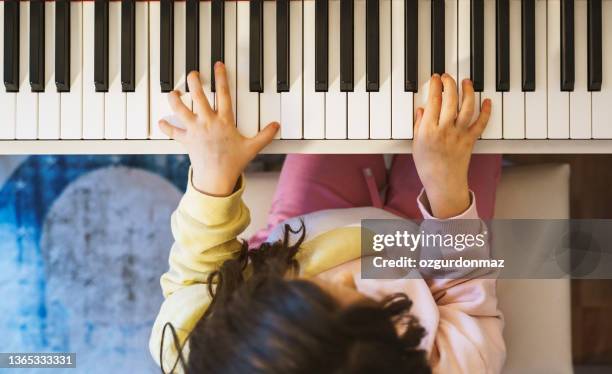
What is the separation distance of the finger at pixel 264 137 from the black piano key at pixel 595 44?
0.51 metres

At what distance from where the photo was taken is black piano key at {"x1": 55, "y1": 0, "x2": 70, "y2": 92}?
992 millimetres

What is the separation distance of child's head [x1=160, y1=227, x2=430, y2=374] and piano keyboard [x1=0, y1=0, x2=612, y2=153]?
0.28 metres

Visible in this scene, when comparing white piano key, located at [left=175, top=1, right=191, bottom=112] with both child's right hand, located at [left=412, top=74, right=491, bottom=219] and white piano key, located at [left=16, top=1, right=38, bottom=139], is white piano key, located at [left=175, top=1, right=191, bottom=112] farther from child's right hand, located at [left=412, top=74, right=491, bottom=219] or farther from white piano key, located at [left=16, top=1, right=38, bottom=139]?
child's right hand, located at [left=412, top=74, right=491, bottom=219]

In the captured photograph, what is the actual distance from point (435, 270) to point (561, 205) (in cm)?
31

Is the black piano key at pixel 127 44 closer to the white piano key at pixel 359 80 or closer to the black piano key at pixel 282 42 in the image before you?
the black piano key at pixel 282 42

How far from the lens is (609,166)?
1.56 m

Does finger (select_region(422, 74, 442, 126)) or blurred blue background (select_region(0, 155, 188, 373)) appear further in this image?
blurred blue background (select_region(0, 155, 188, 373))

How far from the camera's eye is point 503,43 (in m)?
0.99

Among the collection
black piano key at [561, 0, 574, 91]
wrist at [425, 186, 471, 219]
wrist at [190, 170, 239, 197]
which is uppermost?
black piano key at [561, 0, 574, 91]

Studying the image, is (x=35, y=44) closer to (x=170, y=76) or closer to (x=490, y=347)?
(x=170, y=76)

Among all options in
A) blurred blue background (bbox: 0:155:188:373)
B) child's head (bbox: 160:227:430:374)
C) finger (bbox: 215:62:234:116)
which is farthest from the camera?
blurred blue background (bbox: 0:155:188:373)

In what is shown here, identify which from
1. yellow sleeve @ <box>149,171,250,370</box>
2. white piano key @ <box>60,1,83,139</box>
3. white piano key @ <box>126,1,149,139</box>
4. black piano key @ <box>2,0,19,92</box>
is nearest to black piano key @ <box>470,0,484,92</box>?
yellow sleeve @ <box>149,171,250,370</box>

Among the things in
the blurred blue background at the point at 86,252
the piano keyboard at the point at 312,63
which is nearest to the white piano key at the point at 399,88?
the piano keyboard at the point at 312,63

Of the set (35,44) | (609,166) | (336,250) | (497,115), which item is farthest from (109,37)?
(609,166)
